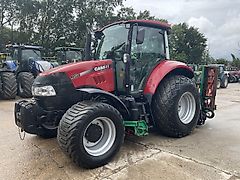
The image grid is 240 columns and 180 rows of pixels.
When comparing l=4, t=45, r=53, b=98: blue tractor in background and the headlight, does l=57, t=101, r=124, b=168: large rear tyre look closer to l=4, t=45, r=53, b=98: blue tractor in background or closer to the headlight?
the headlight

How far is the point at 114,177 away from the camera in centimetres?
310

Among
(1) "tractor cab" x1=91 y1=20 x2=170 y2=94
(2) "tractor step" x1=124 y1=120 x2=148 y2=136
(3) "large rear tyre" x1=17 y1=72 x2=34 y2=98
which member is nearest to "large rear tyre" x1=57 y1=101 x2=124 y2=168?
(2) "tractor step" x1=124 y1=120 x2=148 y2=136

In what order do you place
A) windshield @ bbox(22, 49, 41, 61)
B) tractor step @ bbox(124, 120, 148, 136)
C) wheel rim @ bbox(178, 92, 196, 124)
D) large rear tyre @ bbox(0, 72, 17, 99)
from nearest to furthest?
tractor step @ bbox(124, 120, 148, 136) → wheel rim @ bbox(178, 92, 196, 124) → large rear tyre @ bbox(0, 72, 17, 99) → windshield @ bbox(22, 49, 41, 61)

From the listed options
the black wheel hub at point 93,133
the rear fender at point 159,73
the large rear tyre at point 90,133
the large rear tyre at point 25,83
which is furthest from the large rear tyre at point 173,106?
the large rear tyre at point 25,83

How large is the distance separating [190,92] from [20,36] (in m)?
24.5

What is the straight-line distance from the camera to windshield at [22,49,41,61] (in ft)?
36.5

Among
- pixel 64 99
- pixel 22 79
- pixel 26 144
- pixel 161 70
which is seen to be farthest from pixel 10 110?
pixel 161 70

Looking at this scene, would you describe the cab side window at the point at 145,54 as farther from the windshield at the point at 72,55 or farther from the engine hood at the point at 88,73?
the windshield at the point at 72,55

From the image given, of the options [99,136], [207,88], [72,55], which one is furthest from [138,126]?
[72,55]

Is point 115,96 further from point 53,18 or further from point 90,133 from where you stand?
point 53,18

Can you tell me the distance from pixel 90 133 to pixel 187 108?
7.45 ft

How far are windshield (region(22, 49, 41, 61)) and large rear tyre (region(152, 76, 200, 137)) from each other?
819 centimetres

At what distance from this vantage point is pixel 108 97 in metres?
3.77

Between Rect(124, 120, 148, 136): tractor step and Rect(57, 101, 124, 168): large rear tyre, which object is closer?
Rect(57, 101, 124, 168): large rear tyre
